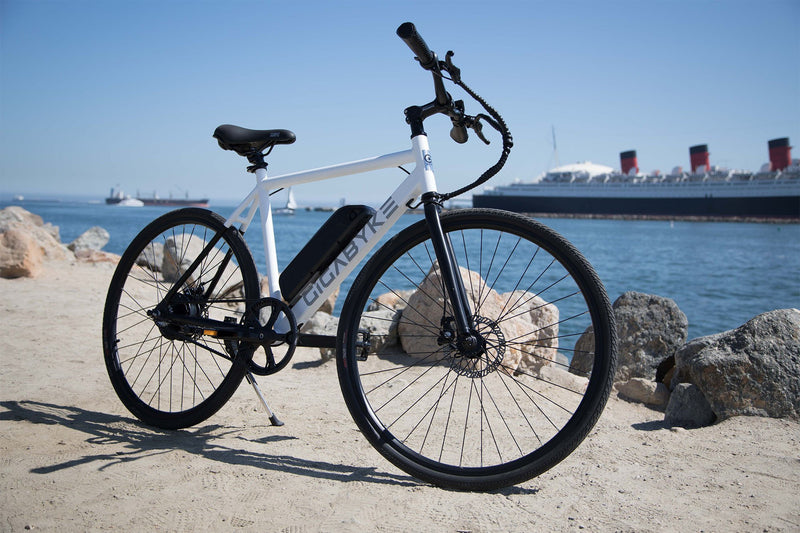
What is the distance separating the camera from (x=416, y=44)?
6.89 ft

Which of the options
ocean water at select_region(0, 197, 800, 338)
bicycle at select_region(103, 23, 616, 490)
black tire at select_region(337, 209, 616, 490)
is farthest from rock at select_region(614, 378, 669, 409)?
ocean water at select_region(0, 197, 800, 338)

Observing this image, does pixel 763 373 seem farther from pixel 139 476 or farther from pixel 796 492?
pixel 139 476

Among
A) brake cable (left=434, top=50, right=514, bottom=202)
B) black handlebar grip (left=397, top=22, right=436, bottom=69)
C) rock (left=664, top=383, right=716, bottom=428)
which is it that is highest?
black handlebar grip (left=397, top=22, right=436, bottom=69)

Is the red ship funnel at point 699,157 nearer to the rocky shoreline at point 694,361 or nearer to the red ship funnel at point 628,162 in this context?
the red ship funnel at point 628,162

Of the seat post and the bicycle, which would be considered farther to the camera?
the seat post

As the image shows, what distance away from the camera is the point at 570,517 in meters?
1.82

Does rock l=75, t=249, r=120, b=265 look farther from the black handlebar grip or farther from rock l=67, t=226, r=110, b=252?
the black handlebar grip

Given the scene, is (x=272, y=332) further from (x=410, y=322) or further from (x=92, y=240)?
(x=92, y=240)

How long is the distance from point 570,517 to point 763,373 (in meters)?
1.85

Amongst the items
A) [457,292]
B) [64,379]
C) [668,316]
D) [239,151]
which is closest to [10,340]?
[64,379]

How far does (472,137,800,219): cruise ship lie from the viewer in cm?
5541

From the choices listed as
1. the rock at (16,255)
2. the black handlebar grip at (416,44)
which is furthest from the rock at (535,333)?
the rock at (16,255)

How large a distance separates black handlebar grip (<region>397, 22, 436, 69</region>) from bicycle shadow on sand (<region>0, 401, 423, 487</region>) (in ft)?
5.14

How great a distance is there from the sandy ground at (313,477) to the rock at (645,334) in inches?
52.5
